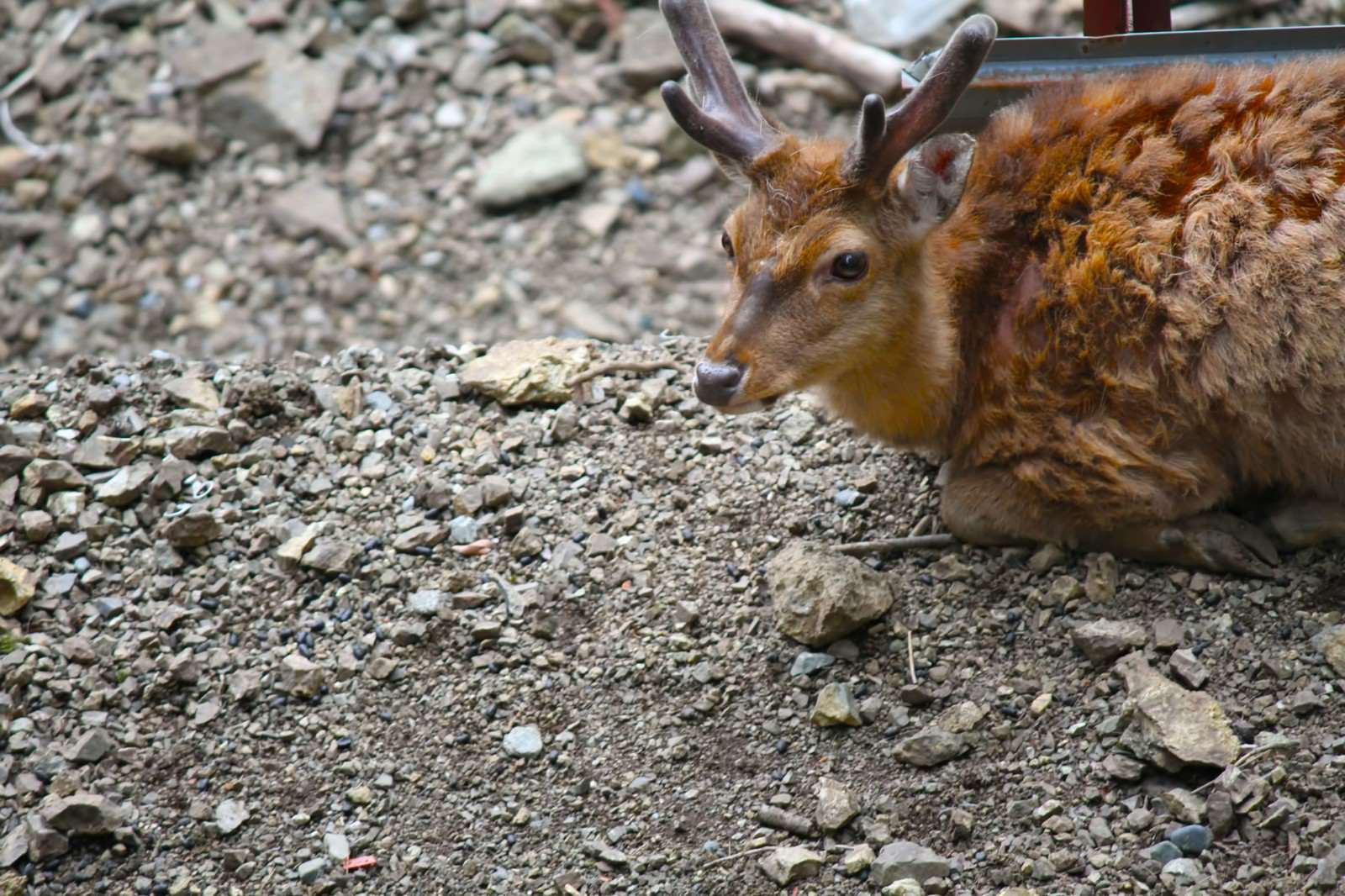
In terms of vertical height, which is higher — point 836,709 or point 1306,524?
point 1306,524

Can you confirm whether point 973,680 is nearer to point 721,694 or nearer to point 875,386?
point 721,694

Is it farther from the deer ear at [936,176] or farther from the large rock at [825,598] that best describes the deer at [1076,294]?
the large rock at [825,598]

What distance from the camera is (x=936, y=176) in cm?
487

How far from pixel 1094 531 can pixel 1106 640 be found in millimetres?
521

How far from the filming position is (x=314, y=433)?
5.59 metres

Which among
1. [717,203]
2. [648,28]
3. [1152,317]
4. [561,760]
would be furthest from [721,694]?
[648,28]

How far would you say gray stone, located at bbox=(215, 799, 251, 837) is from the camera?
4.38 metres

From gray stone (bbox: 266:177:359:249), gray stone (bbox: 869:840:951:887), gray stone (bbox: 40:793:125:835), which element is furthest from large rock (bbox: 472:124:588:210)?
gray stone (bbox: 869:840:951:887)

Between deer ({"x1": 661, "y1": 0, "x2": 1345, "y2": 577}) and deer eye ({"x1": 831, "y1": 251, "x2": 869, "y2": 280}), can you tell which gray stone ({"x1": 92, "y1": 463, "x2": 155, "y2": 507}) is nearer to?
deer ({"x1": 661, "y1": 0, "x2": 1345, "y2": 577})

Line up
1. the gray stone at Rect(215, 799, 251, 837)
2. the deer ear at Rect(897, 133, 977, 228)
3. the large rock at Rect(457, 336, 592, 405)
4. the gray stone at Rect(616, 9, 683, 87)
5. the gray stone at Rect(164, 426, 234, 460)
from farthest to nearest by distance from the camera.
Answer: the gray stone at Rect(616, 9, 683, 87), the large rock at Rect(457, 336, 592, 405), the gray stone at Rect(164, 426, 234, 460), the deer ear at Rect(897, 133, 977, 228), the gray stone at Rect(215, 799, 251, 837)

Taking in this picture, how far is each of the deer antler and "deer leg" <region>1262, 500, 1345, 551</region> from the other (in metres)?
1.78

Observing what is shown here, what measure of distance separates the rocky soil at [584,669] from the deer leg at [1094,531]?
0.24 feet

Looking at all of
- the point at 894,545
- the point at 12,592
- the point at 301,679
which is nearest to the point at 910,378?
the point at 894,545

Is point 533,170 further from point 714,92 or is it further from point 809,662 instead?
point 809,662
